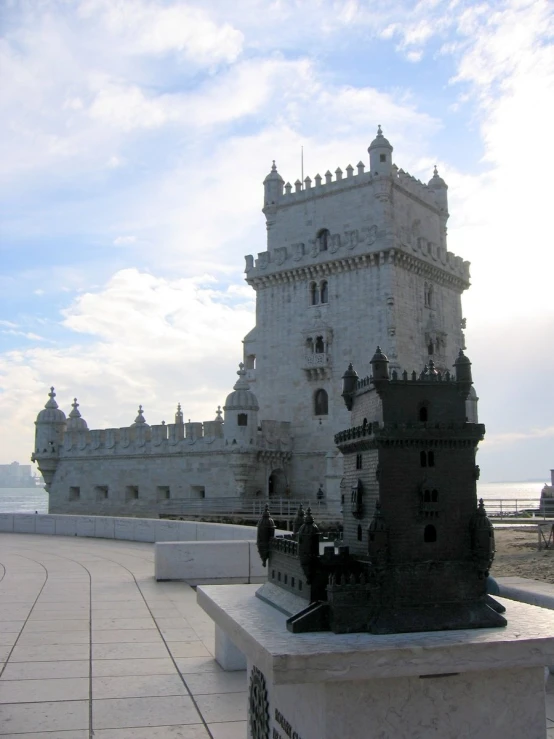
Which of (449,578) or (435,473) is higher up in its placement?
(435,473)

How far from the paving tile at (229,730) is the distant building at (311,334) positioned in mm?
25996

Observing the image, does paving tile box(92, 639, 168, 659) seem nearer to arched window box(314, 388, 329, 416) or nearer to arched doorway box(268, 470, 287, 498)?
arched window box(314, 388, 329, 416)

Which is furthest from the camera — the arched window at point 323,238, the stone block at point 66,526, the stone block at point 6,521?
the arched window at point 323,238

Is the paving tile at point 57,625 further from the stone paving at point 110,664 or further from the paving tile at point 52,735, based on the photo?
the paving tile at point 52,735

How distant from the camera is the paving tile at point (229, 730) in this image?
21.5 ft

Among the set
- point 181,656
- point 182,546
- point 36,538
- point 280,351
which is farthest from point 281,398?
point 181,656

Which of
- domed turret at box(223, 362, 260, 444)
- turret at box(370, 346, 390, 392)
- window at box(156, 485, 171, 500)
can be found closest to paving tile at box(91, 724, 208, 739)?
turret at box(370, 346, 390, 392)

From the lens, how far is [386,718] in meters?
4.95

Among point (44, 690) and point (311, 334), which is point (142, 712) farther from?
point (311, 334)

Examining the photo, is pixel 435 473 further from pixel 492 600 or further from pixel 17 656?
pixel 17 656

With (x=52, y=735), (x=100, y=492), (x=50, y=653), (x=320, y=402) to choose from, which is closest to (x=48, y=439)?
(x=100, y=492)

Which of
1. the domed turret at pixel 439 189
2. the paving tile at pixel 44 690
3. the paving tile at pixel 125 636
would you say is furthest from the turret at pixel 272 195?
the paving tile at pixel 44 690

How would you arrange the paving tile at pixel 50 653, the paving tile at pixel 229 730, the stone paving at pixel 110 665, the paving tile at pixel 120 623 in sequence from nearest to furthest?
the paving tile at pixel 229 730, the stone paving at pixel 110 665, the paving tile at pixel 50 653, the paving tile at pixel 120 623

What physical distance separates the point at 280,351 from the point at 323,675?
34612mm
